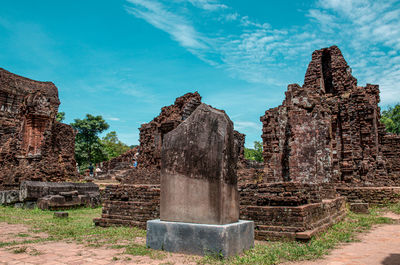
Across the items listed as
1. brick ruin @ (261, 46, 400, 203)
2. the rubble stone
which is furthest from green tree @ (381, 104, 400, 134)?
the rubble stone

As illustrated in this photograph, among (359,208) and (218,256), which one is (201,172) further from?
(359,208)

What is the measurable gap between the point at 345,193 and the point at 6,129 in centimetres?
1959

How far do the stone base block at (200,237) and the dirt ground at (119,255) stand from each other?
0.50ft

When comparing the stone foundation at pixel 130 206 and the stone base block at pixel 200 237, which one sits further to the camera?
the stone foundation at pixel 130 206

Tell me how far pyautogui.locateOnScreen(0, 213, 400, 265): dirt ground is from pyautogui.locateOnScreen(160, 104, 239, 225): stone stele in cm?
60

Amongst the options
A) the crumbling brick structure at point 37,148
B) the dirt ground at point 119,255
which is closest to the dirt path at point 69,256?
the dirt ground at point 119,255

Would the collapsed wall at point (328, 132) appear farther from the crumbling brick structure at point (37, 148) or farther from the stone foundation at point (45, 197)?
the crumbling brick structure at point (37, 148)

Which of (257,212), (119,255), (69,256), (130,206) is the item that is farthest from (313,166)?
(69,256)

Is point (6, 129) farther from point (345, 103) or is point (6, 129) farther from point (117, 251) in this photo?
point (345, 103)

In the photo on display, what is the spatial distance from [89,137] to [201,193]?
38.3 m

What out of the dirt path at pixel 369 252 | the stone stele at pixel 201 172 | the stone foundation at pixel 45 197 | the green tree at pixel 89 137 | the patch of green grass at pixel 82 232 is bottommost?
the patch of green grass at pixel 82 232

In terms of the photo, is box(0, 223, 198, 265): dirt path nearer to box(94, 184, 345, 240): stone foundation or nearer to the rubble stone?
box(94, 184, 345, 240): stone foundation

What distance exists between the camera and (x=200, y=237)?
3893mm

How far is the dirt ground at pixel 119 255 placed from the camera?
385cm
